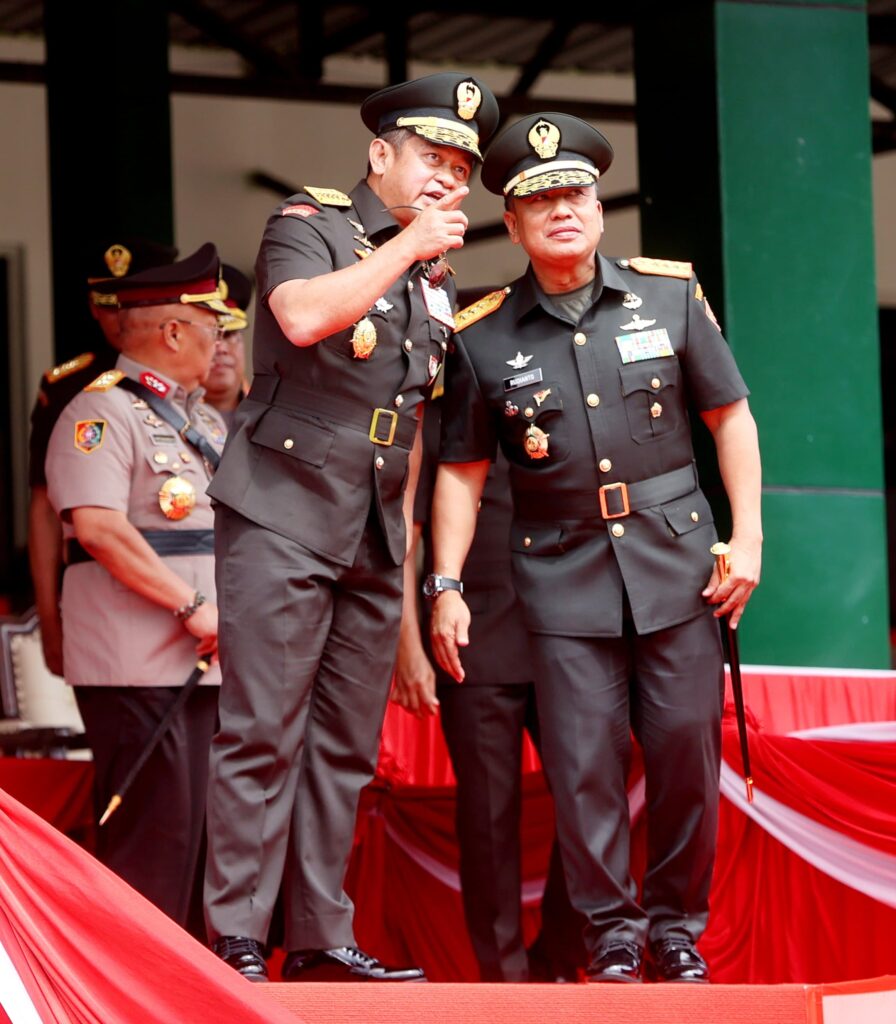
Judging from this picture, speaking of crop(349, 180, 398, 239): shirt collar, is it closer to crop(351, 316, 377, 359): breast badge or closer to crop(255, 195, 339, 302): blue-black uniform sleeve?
crop(255, 195, 339, 302): blue-black uniform sleeve

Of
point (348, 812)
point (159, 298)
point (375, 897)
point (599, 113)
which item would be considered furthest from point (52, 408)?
A: point (599, 113)

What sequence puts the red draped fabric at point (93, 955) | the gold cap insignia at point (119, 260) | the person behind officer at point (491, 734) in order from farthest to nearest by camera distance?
the gold cap insignia at point (119, 260)
the person behind officer at point (491, 734)
the red draped fabric at point (93, 955)

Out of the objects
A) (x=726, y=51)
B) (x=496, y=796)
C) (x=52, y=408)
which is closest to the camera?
(x=496, y=796)

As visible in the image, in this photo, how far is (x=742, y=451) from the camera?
11.9 ft

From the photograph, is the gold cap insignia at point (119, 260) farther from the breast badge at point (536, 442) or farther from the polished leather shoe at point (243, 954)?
the polished leather shoe at point (243, 954)

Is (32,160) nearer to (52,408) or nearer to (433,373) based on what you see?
(52,408)

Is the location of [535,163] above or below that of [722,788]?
above

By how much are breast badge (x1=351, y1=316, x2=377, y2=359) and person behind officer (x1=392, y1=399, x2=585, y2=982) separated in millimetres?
532

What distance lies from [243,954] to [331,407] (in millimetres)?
972

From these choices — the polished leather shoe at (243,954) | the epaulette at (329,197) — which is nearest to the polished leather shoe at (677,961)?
the polished leather shoe at (243,954)

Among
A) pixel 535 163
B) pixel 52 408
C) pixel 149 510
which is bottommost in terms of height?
pixel 149 510

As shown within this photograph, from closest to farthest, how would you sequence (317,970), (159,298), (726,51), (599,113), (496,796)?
(317,970) → (496,796) → (159,298) → (726,51) → (599,113)

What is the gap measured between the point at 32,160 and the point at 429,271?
8719 mm

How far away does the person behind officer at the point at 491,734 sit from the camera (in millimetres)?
3902
